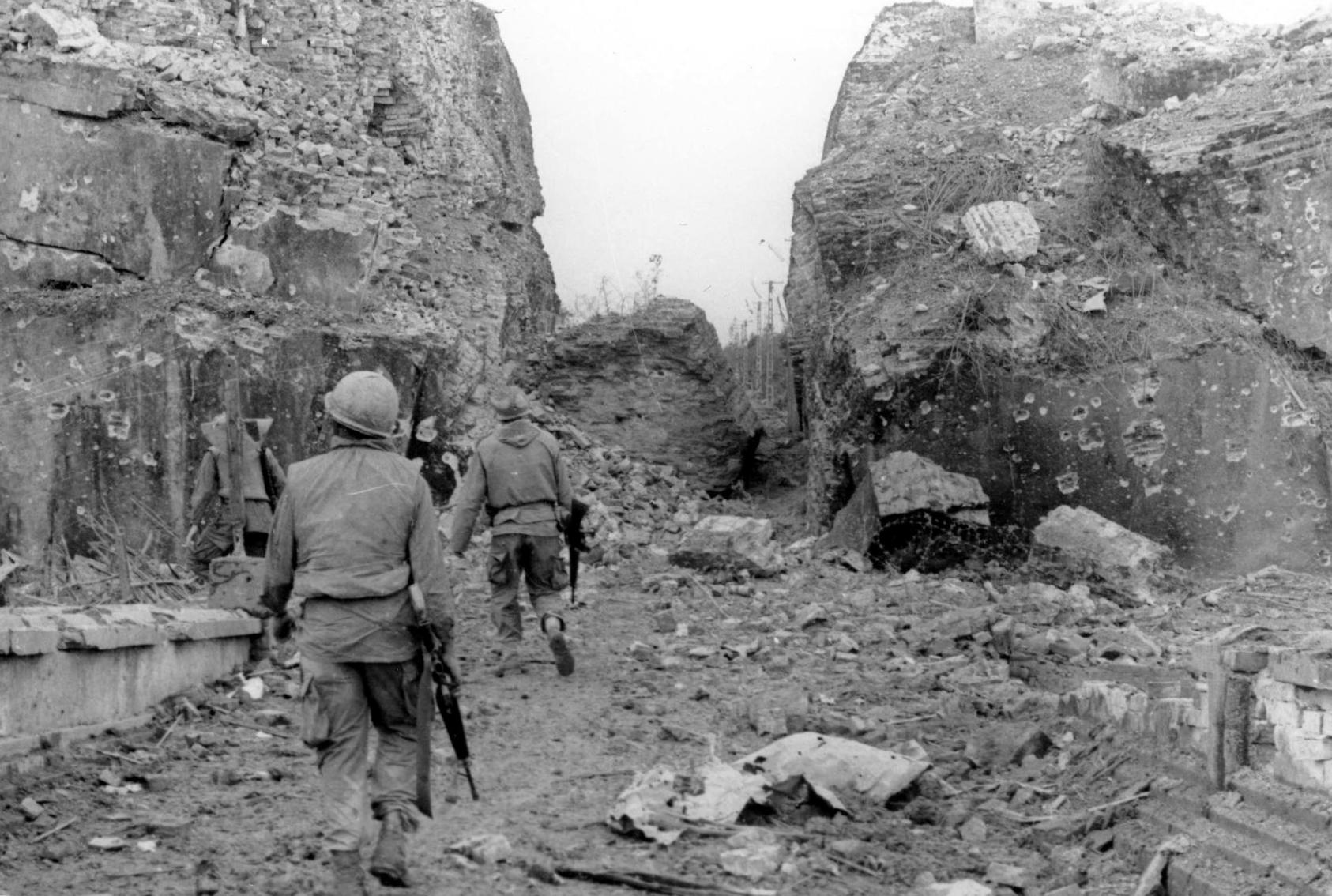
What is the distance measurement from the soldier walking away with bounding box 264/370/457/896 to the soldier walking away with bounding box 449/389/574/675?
3.30 m

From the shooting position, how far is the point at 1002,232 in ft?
46.2

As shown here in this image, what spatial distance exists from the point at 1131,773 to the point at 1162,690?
158 cm

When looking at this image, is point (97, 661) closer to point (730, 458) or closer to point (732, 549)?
point (732, 549)

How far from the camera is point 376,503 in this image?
4.66m

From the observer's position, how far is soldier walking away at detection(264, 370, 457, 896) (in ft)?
14.9

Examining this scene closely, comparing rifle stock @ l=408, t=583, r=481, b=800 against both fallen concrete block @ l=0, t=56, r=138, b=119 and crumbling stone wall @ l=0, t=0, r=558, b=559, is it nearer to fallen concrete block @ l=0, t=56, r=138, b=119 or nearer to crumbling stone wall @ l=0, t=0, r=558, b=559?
crumbling stone wall @ l=0, t=0, r=558, b=559

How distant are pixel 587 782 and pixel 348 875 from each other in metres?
1.69

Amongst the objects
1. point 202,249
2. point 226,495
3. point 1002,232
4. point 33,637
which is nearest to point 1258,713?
point 33,637

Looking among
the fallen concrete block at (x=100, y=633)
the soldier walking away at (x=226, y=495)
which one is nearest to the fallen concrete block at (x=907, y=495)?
the soldier walking away at (x=226, y=495)

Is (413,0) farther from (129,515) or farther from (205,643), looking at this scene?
(205,643)

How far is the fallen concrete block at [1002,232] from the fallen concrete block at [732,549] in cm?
397

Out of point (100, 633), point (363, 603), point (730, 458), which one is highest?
point (730, 458)

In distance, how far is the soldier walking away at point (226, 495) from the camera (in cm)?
890

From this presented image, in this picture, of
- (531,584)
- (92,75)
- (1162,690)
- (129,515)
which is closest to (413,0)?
(92,75)
